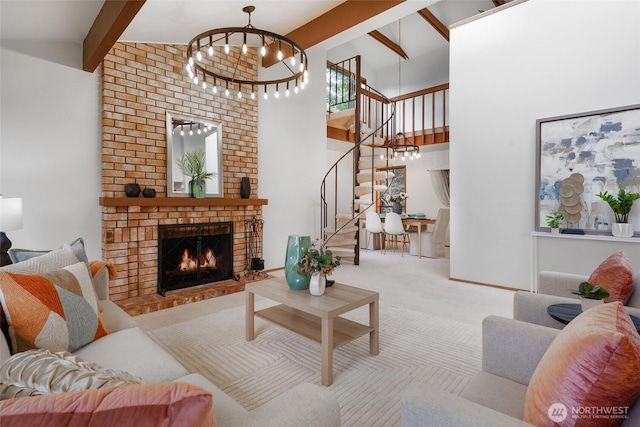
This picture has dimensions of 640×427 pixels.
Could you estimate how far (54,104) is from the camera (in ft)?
10.9

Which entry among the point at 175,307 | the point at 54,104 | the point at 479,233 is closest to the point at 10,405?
the point at 175,307

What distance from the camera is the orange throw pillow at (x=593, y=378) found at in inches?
30.5

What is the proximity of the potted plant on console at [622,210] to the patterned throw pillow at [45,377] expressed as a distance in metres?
4.48

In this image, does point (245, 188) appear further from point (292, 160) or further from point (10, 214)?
point (10, 214)

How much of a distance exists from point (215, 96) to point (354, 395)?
4.06 metres

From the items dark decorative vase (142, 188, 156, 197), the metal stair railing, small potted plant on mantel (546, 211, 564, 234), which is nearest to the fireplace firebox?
dark decorative vase (142, 188, 156, 197)

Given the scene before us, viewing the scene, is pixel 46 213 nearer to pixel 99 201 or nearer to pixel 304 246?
pixel 99 201

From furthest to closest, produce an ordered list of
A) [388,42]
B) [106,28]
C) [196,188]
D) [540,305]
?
[388,42]
[196,188]
[106,28]
[540,305]

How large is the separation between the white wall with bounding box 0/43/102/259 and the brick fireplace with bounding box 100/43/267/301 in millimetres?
152

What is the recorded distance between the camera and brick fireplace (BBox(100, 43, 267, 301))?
3594 millimetres

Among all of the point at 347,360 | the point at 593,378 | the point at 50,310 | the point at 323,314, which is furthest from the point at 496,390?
the point at 50,310

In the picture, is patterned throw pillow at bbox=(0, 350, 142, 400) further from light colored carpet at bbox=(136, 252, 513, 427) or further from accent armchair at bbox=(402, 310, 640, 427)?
light colored carpet at bbox=(136, 252, 513, 427)

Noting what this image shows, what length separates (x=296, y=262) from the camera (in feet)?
8.18

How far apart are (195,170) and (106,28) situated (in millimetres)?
1804
